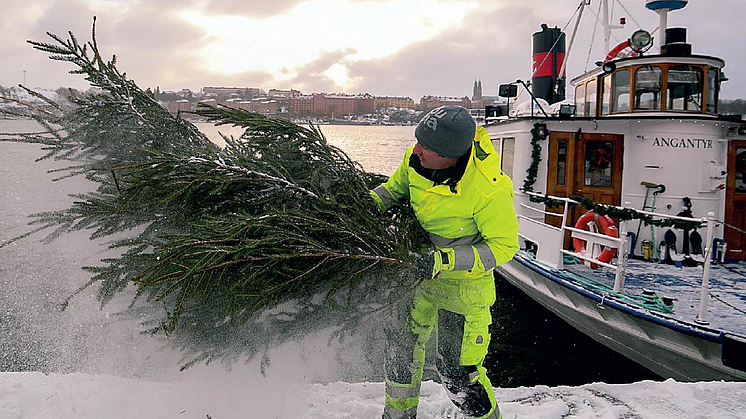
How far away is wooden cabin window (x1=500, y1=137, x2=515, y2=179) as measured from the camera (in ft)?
38.6

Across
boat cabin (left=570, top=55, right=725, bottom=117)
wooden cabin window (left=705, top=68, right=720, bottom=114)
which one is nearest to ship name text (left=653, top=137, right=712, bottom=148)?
boat cabin (left=570, top=55, right=725, bottom=117)

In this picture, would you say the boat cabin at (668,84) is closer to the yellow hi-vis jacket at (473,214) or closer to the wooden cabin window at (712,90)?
the wooden cabin window at (712,90)

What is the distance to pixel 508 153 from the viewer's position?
1204cm

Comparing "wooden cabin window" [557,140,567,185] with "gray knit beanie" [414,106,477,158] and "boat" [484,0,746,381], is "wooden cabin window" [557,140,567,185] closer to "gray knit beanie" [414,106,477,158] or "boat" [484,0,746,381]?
"boat" [484,0,746,381]

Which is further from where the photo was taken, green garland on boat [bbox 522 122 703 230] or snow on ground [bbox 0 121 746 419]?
green garland on boat [bbox 522 122 703 230]

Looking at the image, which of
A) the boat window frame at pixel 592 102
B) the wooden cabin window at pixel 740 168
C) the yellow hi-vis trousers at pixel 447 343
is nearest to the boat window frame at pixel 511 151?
the boat window frame at pixel 592 102

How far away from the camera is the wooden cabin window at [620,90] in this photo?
10336 mm

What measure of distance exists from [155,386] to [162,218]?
125 cm

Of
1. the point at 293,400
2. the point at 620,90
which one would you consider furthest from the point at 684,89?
the point at 293,400

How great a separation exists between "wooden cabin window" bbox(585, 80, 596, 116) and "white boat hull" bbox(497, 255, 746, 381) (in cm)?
386

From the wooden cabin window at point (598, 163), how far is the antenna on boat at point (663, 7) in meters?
2.43

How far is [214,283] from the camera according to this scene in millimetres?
3217

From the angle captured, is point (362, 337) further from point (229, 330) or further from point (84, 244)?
point (84, 244)

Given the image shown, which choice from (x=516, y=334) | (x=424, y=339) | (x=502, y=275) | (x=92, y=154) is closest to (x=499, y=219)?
(x=424, y=339)
